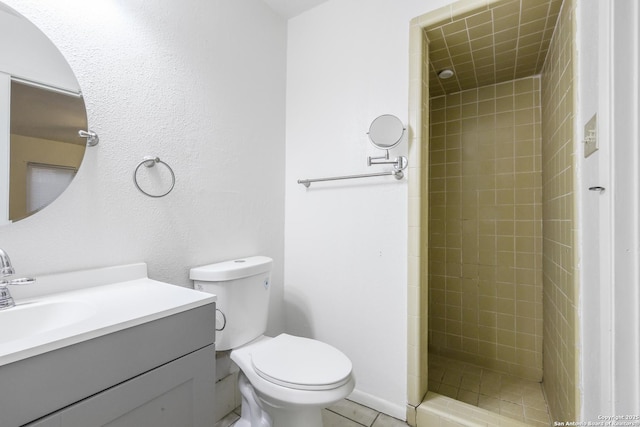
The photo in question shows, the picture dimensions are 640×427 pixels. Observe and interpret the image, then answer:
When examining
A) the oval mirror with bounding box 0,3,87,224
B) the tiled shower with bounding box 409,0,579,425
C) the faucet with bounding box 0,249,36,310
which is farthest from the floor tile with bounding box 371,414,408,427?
the oval mirror with bounding box 0,3,87,224

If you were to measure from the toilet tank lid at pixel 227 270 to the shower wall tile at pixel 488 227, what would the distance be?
149 centimetres

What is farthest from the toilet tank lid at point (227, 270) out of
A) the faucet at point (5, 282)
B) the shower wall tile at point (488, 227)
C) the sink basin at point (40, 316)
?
the shower wall tile at point (488, 227)

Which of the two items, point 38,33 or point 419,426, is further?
point 419,426

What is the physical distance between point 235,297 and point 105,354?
2.08 feet

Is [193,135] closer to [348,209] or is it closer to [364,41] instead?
[348,209]

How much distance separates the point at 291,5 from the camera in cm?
178

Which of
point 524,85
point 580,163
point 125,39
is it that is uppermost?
point 524,85

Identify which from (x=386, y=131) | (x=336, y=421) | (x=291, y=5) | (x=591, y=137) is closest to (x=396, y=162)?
(x=386, y=131)

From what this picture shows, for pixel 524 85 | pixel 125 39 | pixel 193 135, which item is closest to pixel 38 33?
pixel 125 39

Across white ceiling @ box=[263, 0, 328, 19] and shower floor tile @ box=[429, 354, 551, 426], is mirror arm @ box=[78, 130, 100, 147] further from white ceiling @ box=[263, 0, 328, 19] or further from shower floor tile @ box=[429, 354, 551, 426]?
shower floor tile @ box=[429, 354, 551, 426]

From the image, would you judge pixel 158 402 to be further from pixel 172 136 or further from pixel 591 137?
pixel 591 137

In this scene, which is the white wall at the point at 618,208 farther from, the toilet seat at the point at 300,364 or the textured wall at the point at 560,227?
the toilet seat at the point at 300,364

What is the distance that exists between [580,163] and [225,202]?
5.03ft

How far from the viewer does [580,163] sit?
1018mm
